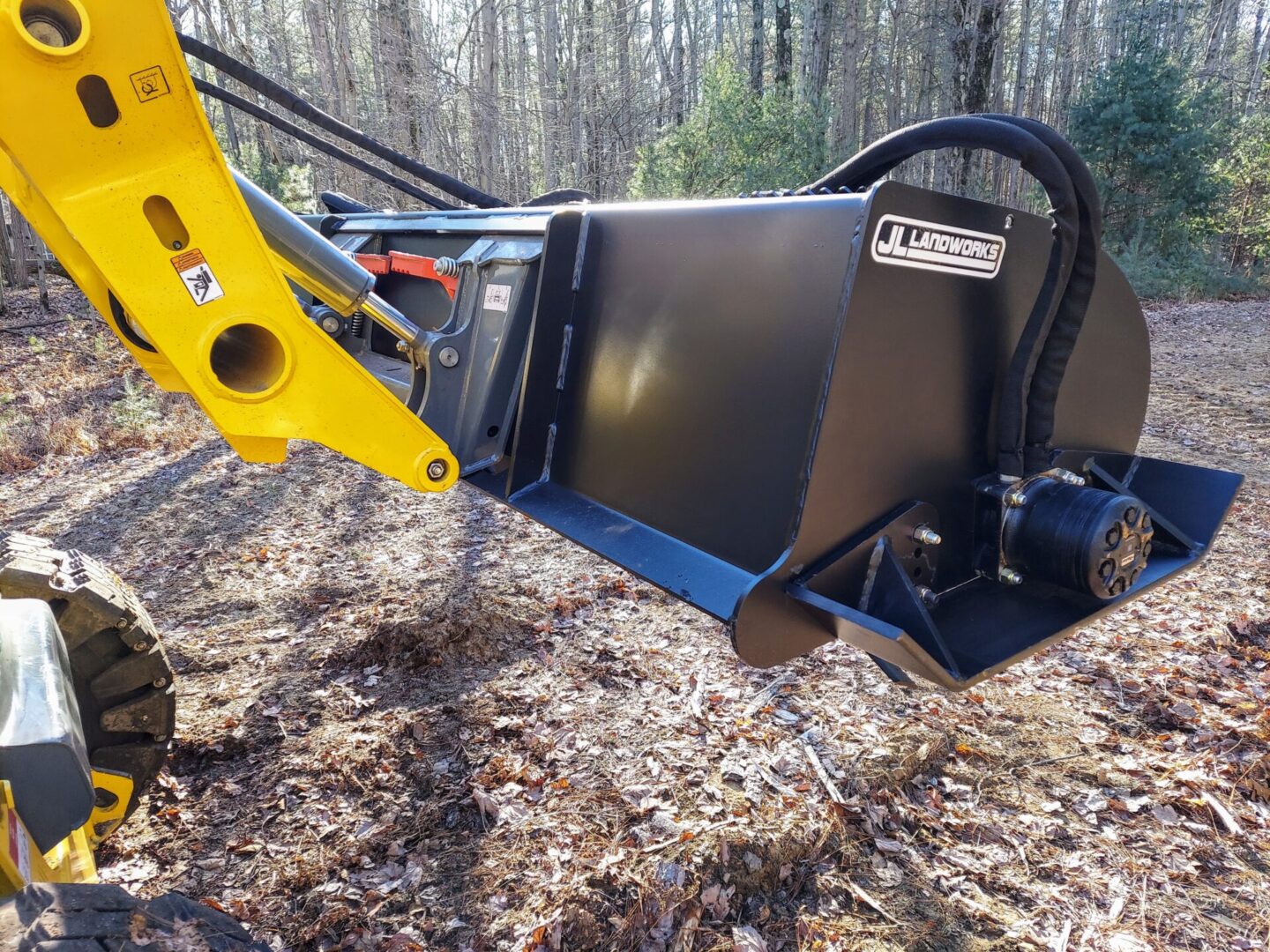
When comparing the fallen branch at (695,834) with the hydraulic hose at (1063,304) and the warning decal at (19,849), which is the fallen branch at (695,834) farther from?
the warning decal at (19,849)

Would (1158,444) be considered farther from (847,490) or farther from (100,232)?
(100,232)

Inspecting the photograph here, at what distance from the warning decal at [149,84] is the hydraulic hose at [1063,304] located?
1743 millimetres

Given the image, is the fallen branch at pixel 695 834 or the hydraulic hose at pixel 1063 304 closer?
the hydraulic hose at pixel 1063 304

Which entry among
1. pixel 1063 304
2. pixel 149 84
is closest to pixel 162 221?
pixel 149 84

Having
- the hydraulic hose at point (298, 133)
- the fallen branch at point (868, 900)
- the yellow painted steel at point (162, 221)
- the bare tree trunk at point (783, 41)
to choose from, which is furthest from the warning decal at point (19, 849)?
the bare tree trunk at point (783, 41)

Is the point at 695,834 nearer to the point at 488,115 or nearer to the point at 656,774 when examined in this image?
the point at 656,774

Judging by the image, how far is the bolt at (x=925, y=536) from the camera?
6.31 ft

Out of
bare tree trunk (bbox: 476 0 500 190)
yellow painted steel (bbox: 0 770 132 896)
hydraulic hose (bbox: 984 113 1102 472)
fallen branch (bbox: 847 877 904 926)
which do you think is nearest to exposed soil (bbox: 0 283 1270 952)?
fallen branch (bbox: 847 877 904 926)

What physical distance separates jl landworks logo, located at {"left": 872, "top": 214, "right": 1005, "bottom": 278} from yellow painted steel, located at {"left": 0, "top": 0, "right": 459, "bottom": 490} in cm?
117

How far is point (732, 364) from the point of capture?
2045 mm

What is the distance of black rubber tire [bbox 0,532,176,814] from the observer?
2.10 m

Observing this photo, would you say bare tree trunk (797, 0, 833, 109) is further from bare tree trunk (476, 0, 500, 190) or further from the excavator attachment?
the excavator attachment

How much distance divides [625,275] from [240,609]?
267 cm

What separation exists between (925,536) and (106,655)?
212 centimetres
